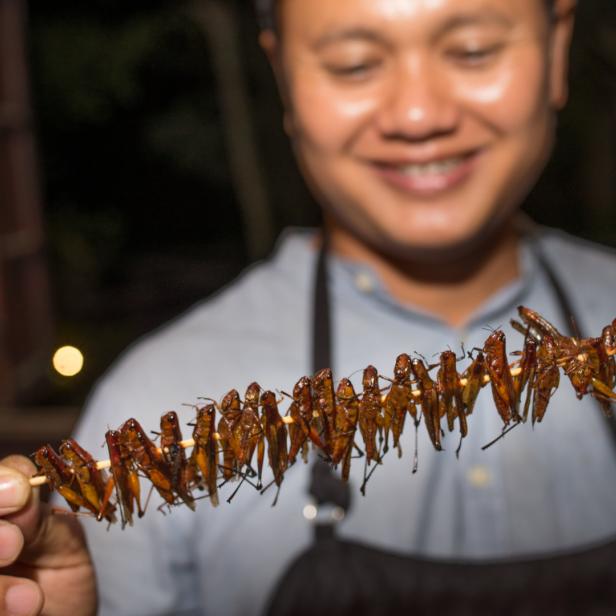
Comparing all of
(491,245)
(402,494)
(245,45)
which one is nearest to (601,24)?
(245,45)

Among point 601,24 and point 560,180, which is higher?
point 601,24

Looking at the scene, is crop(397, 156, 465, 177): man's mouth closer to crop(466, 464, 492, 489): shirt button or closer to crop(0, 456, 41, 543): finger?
crop(466, 464, 492, 489): shirt button

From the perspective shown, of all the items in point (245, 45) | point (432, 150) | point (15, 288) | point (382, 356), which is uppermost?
point (245, 45)

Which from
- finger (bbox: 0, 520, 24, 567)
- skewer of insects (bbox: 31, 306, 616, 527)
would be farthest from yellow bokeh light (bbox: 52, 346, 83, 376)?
finger (bbox: 0, 520, 24, 567)

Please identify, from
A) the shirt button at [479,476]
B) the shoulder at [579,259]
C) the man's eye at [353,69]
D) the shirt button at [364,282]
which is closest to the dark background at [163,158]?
the shoulder at [579,259]

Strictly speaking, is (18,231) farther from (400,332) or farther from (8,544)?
(8,544)

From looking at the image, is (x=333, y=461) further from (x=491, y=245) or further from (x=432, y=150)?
(x=491, y=245)

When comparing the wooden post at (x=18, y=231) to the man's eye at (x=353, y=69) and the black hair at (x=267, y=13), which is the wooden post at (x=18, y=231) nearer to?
the black hair at (x=267, y=13)
